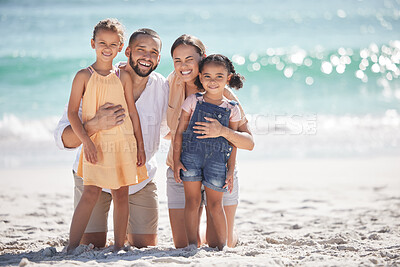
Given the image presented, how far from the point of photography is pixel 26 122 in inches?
342

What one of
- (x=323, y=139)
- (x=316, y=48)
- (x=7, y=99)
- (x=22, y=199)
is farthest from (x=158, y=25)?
(x=22, y=199)

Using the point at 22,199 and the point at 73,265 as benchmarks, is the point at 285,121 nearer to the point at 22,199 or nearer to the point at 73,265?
the point at 22,199

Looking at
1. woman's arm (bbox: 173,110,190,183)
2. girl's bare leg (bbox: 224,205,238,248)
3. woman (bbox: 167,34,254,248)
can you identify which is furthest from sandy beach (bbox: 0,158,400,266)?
woman's arm (bbox: 173,110,190,183)

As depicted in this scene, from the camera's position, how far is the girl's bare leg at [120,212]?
3.05 meters

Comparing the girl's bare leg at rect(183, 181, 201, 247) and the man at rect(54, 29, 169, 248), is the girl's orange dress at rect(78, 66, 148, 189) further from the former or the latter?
the girl's bare leg at rect(183, 181, 201, 247)

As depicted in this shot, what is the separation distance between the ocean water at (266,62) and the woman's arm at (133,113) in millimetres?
4071

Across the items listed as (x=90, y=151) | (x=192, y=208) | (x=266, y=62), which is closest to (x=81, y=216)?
(x=90, y=151)

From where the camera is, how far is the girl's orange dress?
295 cm

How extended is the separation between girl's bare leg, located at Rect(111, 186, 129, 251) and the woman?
1.60 feet

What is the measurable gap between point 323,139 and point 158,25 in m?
9.12

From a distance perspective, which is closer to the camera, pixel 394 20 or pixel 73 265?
pixel 73 265

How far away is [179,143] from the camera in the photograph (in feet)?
10.2

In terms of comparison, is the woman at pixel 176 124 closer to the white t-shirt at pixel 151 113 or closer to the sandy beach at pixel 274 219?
the white t-shirt at pixel 151 113

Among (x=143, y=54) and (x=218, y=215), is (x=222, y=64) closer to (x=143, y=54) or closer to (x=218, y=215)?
(x=143, y=54)
